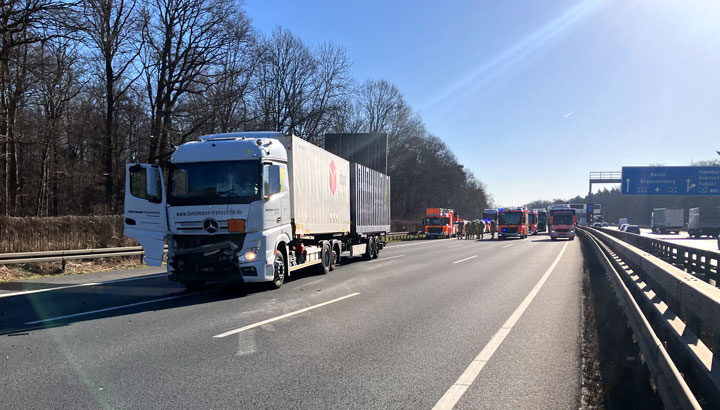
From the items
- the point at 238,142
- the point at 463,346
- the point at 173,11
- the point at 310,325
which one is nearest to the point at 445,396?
the point at 463,346

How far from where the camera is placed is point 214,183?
10.5m

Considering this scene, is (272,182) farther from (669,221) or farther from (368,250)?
(669,221)

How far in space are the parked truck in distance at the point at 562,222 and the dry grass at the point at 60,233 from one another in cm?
3682

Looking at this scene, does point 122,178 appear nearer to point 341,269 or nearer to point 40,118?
point 40,118

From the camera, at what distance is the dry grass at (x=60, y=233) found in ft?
49.7

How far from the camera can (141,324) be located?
25.2ft

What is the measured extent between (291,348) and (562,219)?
1679 inches

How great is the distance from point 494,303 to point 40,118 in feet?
86.3

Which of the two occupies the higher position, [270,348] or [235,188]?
[235,188]

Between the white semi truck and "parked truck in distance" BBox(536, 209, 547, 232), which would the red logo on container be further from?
"parked truck in distance" BBox(536, 209, 547, 232)

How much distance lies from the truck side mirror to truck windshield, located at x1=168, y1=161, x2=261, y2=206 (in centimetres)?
23

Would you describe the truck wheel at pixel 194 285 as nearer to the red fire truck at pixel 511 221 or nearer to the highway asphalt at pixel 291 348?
the highway asphalt at pixel 291 348

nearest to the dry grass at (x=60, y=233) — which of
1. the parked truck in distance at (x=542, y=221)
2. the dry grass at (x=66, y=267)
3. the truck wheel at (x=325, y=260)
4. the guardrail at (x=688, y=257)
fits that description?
the dry grass at (x=66, y=267)

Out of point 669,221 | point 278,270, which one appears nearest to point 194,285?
point 278,270
